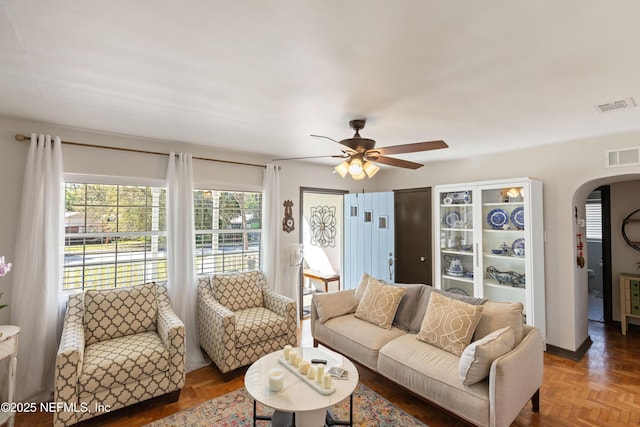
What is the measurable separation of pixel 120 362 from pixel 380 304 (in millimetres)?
2292

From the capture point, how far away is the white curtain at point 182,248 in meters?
3.29

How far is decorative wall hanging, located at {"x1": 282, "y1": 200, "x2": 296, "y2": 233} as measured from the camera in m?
4.35

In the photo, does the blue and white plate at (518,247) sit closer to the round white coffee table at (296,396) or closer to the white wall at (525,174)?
the white wall at (525,174)

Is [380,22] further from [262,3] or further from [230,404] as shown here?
[230,404]

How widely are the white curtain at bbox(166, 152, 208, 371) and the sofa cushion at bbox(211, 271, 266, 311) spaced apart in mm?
286

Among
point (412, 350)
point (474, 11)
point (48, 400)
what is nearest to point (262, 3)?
point (474, 11)

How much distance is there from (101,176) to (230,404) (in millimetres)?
2495

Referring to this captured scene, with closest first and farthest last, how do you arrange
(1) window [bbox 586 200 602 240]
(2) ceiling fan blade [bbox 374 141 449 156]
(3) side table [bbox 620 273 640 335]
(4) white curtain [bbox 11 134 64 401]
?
(2) ceiling fan blade [bbox 374 141 449 156]
(4) white curtain [bbox 11 134 64 401]
(3) side table [bbox 620 273 640 335]
(1) window [bbox 586 200 602 240]

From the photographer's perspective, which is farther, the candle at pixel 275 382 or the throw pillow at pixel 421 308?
the throw pillow at pixel 421 308

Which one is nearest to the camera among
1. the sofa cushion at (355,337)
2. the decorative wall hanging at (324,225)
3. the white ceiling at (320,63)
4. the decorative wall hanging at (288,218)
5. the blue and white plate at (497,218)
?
the white ceiling at (320,63)

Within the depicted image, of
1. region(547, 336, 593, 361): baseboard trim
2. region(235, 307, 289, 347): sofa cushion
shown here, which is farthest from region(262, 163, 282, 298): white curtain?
region(547, 336, 593, 361): baseboard trim

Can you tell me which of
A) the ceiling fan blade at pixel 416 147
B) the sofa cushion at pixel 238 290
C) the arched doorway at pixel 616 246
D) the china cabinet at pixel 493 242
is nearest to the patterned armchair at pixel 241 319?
the sofa cushion at pixel 238 290

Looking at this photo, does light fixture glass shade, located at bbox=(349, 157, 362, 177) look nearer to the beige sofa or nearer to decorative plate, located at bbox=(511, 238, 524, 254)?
the beige sofa

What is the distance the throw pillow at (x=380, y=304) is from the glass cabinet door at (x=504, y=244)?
1.48 m
